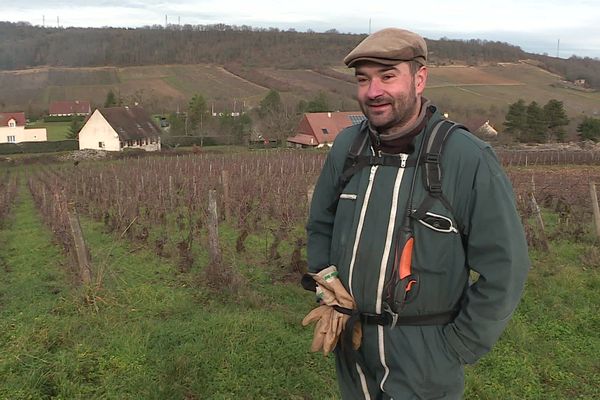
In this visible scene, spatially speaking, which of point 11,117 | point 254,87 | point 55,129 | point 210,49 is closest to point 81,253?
point 11,117

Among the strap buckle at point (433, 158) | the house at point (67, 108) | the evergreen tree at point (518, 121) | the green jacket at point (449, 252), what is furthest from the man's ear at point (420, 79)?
the house at point (67, 108)

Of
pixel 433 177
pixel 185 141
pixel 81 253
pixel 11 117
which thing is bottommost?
pixel 185 141

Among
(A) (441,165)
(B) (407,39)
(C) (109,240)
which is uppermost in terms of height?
(B) (407,39)

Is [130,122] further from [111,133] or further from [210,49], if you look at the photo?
[210,49]

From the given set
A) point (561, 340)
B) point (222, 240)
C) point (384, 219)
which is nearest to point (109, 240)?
point (222, 240)

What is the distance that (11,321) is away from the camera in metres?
5.50

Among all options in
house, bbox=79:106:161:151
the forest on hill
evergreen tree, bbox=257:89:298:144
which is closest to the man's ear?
house, bbox=79:106:161:151

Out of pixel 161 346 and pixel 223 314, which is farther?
pixel 223 314

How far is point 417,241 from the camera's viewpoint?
197 cm

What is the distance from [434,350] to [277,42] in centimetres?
10819

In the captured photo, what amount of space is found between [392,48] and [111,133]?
151 feet

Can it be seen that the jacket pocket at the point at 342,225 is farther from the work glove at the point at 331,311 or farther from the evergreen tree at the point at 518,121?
the evergreen tree at the point at 518,121

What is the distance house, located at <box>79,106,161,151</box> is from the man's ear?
4479cm

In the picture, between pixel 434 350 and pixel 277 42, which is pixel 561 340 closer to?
pixel 434 350
